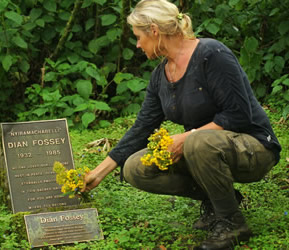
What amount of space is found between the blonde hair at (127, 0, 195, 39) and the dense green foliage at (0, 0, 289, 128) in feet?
10.5

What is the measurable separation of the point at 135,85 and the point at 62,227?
11.8 feet

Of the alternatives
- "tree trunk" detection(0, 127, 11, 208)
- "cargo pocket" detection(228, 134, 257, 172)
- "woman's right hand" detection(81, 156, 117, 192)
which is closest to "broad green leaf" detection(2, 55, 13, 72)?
"tree trunk" detection(0, 127, 11, 208)

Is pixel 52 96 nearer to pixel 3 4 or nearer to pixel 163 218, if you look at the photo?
pixel 3 4

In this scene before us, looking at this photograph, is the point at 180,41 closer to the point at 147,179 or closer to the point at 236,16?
the point at 147,179

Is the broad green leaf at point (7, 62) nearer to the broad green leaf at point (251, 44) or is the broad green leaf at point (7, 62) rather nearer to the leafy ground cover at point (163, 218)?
the leafy ground cover at point (163, 218)

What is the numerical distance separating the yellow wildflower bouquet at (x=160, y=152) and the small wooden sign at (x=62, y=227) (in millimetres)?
769

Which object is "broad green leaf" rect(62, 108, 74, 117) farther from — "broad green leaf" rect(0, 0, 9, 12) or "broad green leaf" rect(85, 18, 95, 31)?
"broad green leaf" rect(0, 0, 9, 12)

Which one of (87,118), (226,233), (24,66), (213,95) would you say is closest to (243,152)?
(213,95)

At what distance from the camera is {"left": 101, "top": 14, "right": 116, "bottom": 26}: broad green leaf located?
7.97m

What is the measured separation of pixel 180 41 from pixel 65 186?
1448 millimetres

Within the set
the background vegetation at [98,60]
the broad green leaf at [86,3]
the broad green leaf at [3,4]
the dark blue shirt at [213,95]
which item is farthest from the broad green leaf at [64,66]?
the dark blue shirt at [213,95]

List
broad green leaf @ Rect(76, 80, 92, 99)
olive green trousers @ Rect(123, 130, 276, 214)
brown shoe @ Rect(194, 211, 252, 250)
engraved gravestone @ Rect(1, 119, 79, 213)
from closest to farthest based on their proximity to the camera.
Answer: olive green trousers @ Rect(123, 130, 276, 214), brown shoe @ Rect(194, 211, 252, 250), engraved gravestone @ Rect(1, 119, 79, 213), broad green leaf @ Rect(76, 80, 92, 99)

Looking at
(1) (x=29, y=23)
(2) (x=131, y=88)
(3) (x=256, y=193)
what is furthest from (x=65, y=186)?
(1) (x=29, y=23)

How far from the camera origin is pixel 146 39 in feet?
14.2
